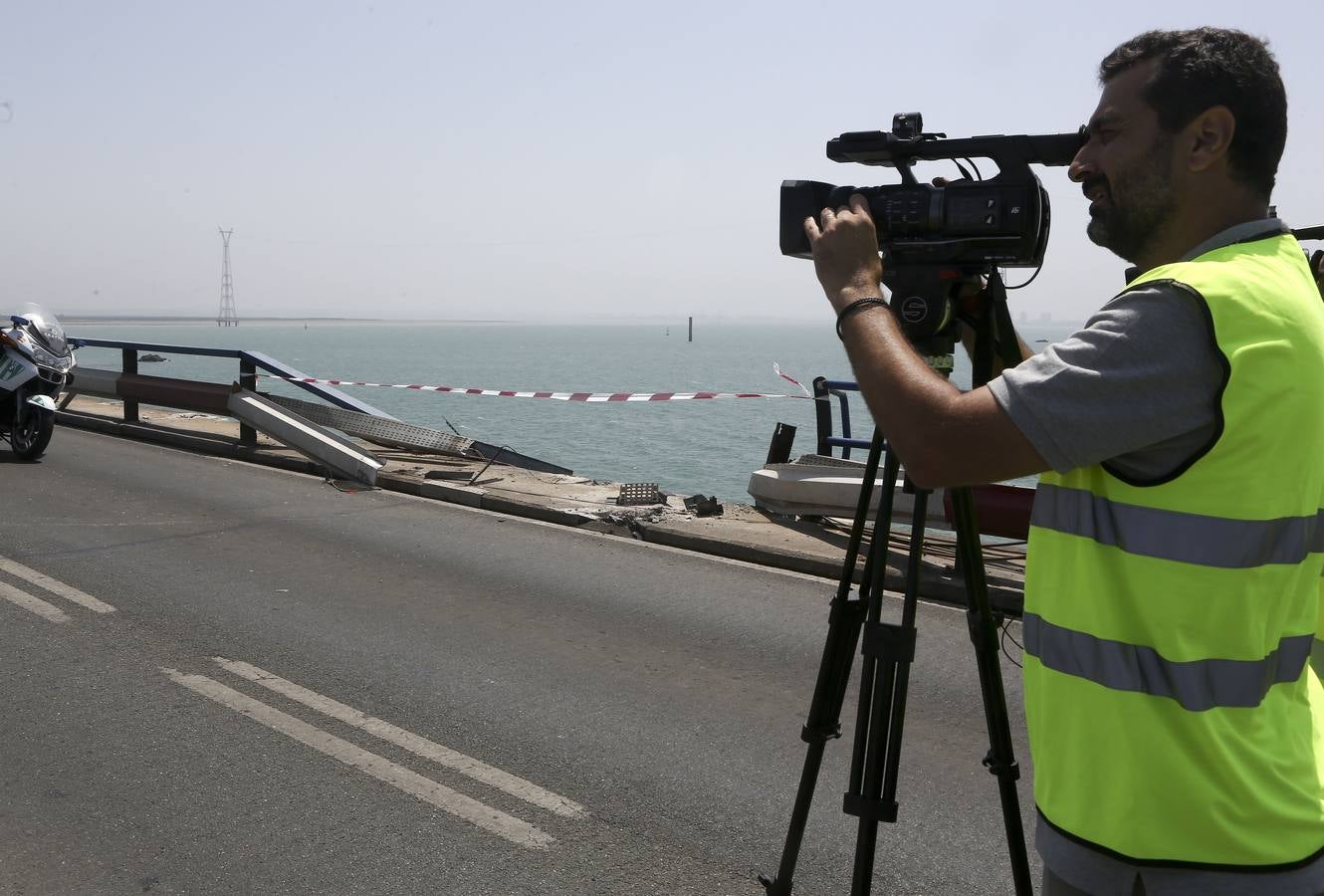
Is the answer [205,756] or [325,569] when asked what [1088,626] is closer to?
[205,756]

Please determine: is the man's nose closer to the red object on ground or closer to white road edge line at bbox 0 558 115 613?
the red object on ground

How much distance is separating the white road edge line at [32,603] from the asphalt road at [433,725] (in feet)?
0.08

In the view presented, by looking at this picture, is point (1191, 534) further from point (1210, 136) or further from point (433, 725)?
point (433, 725)

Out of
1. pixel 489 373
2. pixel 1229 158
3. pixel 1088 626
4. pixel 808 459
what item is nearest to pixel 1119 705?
pixel 1088 626

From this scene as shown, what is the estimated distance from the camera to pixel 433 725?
4984mm

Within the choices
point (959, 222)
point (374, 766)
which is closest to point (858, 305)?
point (959, 222)

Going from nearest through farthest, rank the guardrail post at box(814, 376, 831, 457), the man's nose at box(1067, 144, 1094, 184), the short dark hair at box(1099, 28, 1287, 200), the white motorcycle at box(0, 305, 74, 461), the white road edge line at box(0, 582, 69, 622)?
the short dark hair at box(1099, 28, 1287, 200), the man's nose at box(1067, 144, 1094, 184), the white road edge line at box(0, 582, 69, 622), the guardrail post at box(814, 376, 831, 457), the white motorcycle at box(0, 305, 74, 461)

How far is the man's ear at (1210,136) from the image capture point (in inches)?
65.5

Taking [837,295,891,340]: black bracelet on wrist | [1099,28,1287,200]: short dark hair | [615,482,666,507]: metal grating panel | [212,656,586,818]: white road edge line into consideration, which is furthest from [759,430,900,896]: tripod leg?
[615,482,666,507]: metal grating panel

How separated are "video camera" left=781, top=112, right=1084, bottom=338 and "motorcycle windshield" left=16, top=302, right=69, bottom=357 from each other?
1186 cm

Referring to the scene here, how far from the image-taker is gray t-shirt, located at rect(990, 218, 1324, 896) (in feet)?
5.12

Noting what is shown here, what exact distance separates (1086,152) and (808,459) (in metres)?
7.98

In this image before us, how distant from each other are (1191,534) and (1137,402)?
0.61 feet

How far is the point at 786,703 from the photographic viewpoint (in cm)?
542
